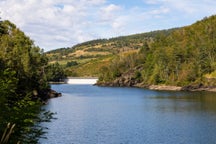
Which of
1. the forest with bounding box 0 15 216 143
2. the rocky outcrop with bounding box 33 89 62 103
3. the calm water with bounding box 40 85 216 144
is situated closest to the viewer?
the forest with bounding box 0 15 216 143

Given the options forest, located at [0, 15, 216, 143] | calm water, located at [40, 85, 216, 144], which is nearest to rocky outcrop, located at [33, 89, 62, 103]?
forest, located at [0, 15, 216, 143]

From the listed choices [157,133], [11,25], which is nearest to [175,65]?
[11,25]

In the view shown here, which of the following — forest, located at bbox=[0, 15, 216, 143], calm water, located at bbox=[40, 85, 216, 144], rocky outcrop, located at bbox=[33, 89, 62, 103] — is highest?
forest, located at bbox=[0, 15, 216, 143]

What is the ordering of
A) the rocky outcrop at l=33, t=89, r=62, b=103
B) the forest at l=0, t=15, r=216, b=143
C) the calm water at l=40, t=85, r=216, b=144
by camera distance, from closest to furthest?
the forest at l=0, t=15, r=216, b=143, the calm water at l=40, t=85, r=216, b=144, the rocky outcrop at l=33, t=89, r=62, b=103

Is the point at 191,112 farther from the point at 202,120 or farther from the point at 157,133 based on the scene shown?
the point at 157,133

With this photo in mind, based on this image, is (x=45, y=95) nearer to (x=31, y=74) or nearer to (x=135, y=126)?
(x=31, y=74)

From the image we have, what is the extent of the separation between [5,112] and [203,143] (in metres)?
34.1

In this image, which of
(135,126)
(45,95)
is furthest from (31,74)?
(135,126)

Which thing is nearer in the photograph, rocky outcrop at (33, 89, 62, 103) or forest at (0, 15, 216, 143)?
forest at (0, 15, 216, 143)

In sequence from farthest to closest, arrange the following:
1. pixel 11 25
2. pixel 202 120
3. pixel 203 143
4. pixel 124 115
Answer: pixel 11 25
pixel 124 115
pixel 202 120
pixel 203 143

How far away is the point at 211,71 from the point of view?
583ft

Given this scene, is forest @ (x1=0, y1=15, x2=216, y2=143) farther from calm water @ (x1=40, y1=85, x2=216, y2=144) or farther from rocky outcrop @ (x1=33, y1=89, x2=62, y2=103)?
calm water @ (x1=40, y1=85, x2=216, y2=144)

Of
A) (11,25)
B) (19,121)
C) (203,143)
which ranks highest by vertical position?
(11,25)

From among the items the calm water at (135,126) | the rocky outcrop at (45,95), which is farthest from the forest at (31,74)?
the calm water at (135,126)
